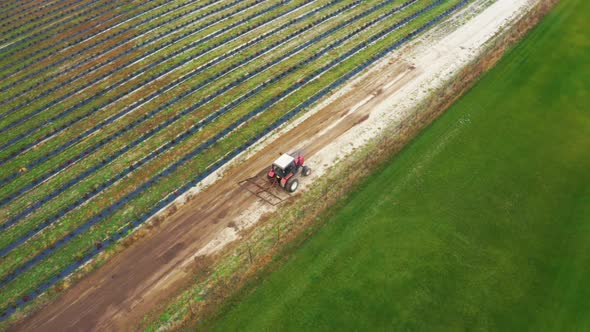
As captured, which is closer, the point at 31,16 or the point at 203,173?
the point at 203,173

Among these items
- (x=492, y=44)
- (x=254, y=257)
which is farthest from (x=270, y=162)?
(x=492, y=44)

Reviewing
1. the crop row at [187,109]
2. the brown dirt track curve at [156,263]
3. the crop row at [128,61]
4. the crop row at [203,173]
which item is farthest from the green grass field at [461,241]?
the crop row at [128,61]

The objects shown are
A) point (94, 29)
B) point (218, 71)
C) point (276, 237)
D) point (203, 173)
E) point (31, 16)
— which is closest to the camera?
point (276, 237)

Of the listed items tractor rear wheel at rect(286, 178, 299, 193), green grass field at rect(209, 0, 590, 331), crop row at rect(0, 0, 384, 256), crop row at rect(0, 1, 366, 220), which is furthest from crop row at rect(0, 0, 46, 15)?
green grass field at rect(209, 0, 590, 331)

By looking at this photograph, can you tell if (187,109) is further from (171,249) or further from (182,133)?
(171,249)

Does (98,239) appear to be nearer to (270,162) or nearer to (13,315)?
(13,315)

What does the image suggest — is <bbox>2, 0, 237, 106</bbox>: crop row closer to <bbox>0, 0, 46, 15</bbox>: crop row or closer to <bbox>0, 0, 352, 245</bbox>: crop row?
<bbox>0, 0, 352, 245</bbox>: crop row

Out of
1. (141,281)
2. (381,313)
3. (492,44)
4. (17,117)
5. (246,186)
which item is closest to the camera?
(381,313)

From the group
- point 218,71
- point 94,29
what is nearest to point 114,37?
point 94,29
